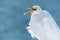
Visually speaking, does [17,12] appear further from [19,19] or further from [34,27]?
[34,27]

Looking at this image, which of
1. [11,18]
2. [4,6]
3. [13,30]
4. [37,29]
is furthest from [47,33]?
[4,6]

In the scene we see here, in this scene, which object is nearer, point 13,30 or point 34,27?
point 34,27

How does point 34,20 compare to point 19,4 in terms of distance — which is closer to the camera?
point 34,20

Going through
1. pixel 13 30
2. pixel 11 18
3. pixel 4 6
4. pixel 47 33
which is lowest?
pixel 47 33

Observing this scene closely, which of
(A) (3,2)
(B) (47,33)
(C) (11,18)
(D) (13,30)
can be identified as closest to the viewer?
(B) (47,33)

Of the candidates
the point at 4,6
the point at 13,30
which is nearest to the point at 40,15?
the point at 13,30

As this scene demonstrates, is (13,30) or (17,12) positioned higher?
(17,12)

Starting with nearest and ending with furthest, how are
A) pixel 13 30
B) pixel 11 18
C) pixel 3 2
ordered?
pixel 13 30
pixel 11 18
pixel 3 2

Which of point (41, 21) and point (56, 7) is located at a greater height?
point (56, 7)

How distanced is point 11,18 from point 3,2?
3.40ft

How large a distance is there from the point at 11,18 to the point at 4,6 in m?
0.81

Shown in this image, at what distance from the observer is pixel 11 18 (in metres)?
10.2

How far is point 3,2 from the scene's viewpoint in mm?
11039

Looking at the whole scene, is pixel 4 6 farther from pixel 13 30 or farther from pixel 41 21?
pixel 41 21
